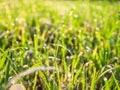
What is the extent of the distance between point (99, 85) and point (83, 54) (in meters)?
0.32

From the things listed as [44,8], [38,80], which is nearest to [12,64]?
[38,80]

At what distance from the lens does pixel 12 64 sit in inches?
50.8

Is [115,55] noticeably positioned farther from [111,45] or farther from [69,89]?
[69,89]

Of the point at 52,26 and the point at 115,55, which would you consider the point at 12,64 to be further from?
the point at 52,26

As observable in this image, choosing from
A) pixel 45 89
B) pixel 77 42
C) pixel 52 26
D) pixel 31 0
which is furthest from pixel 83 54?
pixel 31 0

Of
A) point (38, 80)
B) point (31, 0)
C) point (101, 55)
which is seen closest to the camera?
point (38, 80)

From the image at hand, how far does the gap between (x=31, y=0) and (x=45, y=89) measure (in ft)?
6.57

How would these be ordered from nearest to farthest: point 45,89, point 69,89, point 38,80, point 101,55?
point 69,89 < point 45,89 < point 38,80 < point 101,55

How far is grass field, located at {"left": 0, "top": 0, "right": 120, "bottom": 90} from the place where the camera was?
1231mm

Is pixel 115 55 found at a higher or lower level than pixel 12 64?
lower

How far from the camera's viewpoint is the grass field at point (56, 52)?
1231mm

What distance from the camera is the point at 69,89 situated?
115 centimetres

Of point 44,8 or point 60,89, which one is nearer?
point 60,89

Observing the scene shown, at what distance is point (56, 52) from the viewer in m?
1.33
